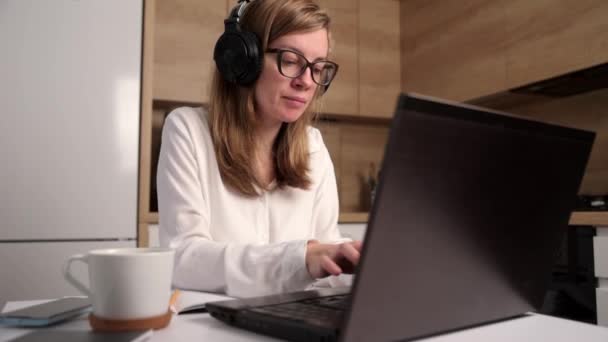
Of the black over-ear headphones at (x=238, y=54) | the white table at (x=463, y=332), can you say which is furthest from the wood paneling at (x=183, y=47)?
the white table at (x=463, y=332)

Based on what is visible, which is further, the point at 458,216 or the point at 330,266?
the point at 330,266

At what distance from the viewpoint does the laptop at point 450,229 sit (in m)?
0.37

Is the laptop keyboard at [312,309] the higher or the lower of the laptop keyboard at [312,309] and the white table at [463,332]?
the higher

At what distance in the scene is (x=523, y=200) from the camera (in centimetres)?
49

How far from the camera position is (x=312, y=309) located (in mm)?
530

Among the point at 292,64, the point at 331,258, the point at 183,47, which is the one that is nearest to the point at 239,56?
the point at 292,64

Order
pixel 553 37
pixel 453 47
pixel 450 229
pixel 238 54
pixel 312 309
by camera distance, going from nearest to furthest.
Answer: pixel 450 229
pixel 312 309
pixel 238 54
pixel 553 37
pixel 453 47

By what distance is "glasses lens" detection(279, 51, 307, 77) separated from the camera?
1053 mm

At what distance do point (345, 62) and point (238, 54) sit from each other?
1.85 meters

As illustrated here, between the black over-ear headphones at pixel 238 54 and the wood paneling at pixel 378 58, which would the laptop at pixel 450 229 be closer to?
the black over-ear headphones at pixel 238 54

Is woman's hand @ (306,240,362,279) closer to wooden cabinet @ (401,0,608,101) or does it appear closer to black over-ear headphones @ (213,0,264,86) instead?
black over-ear headphones @ (213,0,264,86)

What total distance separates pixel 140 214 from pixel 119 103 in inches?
18.2

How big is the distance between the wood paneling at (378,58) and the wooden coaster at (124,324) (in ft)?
7.93

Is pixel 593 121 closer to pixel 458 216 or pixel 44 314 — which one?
pixel 458 216
